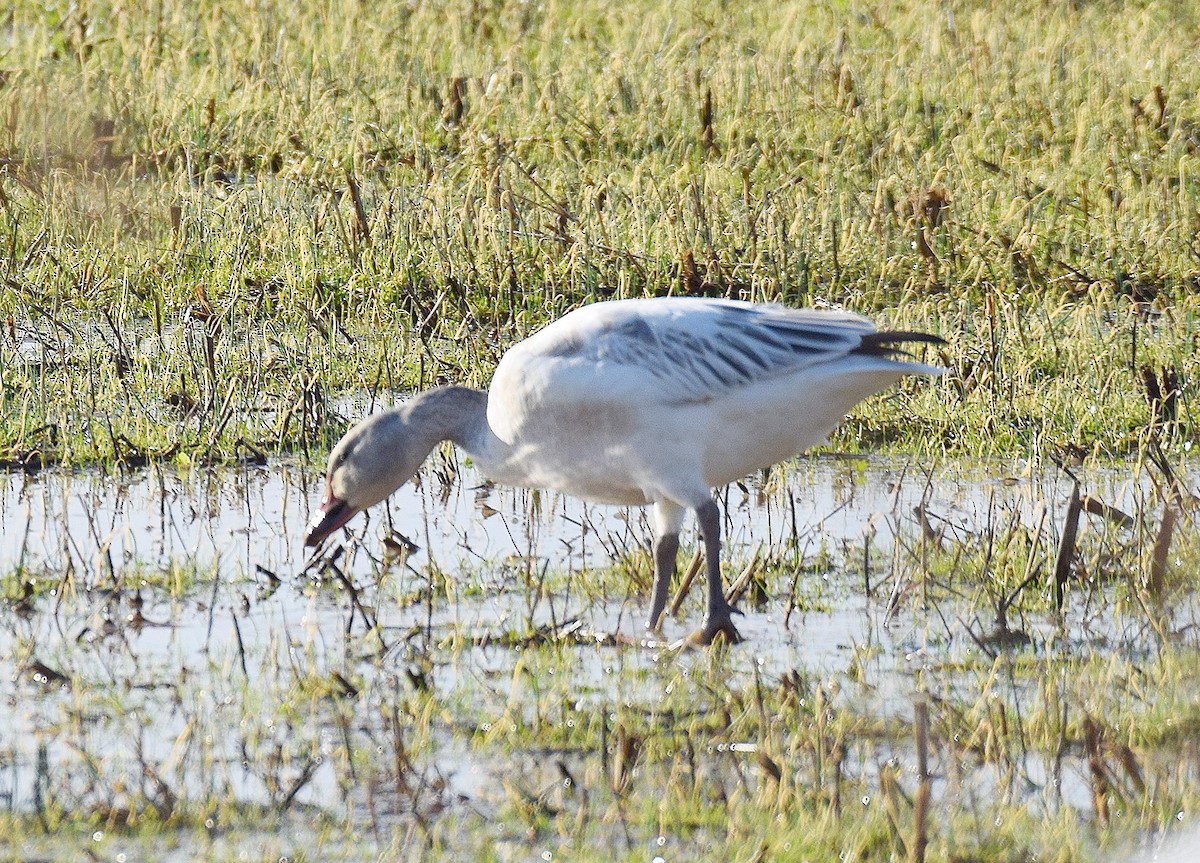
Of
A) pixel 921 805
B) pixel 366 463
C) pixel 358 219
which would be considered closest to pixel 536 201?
pixel 358 219

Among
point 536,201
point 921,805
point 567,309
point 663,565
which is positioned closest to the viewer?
point 921,805

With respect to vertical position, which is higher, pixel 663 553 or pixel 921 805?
pixel 921 805

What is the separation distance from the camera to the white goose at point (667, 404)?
208 inches

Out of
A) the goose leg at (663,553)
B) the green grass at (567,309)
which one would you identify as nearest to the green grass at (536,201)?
the green grass at (567,309)

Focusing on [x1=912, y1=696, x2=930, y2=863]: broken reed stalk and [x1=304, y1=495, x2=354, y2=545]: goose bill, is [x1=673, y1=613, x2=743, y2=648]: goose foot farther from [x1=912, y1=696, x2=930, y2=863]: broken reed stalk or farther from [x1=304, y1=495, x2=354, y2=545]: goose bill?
[x1=912, y1=696, x2=930, y2=863]: broken reed stalk

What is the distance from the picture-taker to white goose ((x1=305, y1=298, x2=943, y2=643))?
528 cm

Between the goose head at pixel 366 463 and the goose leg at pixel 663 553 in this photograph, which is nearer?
the goose leg at pixel 663 553

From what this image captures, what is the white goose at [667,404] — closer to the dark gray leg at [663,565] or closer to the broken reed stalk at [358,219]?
the dark gray leg at [663,565]

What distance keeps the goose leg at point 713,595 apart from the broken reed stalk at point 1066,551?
2.87ft

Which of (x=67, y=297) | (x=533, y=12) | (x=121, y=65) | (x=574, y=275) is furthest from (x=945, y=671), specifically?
(x=533, y=12)

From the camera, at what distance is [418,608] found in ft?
18.0

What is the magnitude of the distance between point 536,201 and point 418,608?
4.12 meters

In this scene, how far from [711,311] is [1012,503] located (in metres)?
1.36

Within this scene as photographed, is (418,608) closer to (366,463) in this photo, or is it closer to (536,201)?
(366,463)
